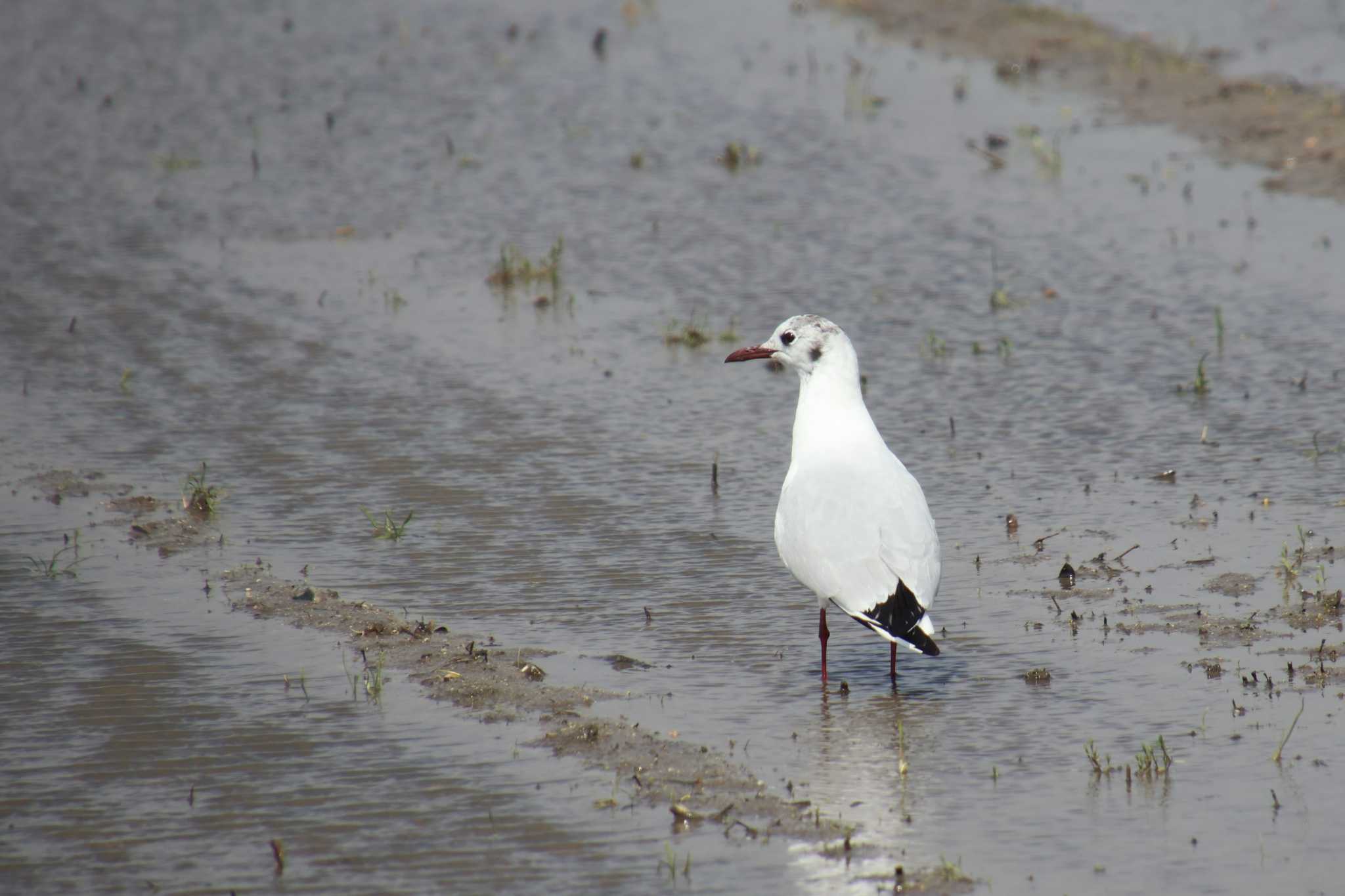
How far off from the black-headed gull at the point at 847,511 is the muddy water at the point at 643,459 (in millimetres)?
444

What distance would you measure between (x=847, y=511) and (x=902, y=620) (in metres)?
0.70

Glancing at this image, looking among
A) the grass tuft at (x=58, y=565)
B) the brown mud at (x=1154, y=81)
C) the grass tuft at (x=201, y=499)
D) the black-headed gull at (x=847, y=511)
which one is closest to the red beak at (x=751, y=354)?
the black-headed gull at (x=847, y=511)

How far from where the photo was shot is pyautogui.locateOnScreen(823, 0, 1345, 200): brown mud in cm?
1562

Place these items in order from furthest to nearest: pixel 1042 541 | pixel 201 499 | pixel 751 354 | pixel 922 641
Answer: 1. pixel 201 499
2. pixel 1042 541
3. pixel 751 354
4. pixel 922 641

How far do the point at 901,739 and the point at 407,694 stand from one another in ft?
6.22

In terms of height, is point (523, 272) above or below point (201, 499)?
above

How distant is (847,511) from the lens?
727cm

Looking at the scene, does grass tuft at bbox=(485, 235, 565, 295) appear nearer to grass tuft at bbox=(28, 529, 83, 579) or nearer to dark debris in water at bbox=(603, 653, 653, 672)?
grass tuft at bbox=(28, 529, 83, 579)

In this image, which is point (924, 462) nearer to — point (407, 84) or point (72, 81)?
point (407, 84)

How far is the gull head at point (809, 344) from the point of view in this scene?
801 centimetres

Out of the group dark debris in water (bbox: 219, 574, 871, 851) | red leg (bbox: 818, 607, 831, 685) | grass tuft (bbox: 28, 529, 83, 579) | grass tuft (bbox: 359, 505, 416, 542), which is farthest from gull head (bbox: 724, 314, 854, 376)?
grass tuft (bbox: 28, 529, 83, 579)

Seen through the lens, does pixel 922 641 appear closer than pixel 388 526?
Yes

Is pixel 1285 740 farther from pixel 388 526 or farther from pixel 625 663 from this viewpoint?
pixel 388 526

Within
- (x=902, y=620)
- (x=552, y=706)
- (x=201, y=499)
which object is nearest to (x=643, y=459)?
(x=201, y=499)
